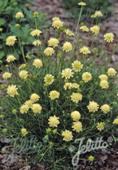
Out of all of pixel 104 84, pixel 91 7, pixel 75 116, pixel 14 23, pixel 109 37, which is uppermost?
pixel 91 7

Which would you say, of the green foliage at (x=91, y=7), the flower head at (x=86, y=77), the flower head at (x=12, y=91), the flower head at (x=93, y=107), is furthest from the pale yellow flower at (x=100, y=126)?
the green foliage at (x=91, y=7)

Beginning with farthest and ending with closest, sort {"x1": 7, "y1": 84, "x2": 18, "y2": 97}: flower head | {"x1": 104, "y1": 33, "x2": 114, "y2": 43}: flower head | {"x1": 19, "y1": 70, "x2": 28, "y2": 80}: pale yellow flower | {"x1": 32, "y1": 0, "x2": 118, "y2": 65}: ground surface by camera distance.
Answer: {"x1": 32, "y1": 0, "x2": 118, "y2": 65}: ground surface, {"x1": 104, "y1": 33, "x2": 114, "y2": 43}: flower head, {"x1": 19, "y1": 70, "x2": 28, "y2": 80}: pale yellow flower, {"x1": 7, "y1": 84, "x2": 18, "y2": 97}: flower head

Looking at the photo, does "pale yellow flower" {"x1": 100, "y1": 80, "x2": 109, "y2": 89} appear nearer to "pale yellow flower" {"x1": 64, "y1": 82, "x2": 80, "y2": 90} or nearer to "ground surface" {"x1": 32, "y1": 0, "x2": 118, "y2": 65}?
"pale yellow flower" {"x1": 64, "y1": 82, "x2": 80, "y2": 90}

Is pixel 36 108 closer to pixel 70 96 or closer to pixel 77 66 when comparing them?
pixel 70 96

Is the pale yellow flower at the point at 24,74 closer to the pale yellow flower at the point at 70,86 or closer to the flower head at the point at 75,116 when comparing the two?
the pale yellow flower at the point at 70,86

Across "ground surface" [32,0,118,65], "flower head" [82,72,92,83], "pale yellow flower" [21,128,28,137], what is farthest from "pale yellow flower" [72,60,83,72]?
"ground surface" [32,0,118,65]

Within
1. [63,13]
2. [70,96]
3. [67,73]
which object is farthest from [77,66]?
[63,13]

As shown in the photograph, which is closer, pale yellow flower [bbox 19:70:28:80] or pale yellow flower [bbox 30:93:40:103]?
pale yellow flower [bbox 30:93:40:103]

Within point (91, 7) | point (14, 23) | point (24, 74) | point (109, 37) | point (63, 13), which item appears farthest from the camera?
point (63, 13)

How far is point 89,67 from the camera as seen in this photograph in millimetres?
4168

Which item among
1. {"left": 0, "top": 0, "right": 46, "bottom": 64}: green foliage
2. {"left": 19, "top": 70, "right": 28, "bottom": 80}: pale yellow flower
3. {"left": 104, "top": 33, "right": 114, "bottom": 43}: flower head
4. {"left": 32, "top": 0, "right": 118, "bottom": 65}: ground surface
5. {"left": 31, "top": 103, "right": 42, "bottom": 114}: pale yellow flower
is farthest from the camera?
{"left": 32, "top": 0, "right": 118, "bottom": 65}: ground surface

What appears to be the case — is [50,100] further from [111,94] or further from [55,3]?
[55,3]

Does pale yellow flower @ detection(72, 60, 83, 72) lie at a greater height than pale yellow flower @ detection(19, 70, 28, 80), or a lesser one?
greater

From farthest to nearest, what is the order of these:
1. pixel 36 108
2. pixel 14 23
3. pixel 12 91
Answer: pixel 14 23 → pixel 12 91 → pixel 36 108
